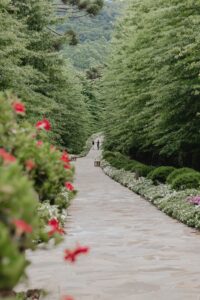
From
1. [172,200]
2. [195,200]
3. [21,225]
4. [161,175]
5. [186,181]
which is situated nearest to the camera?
[21,225]

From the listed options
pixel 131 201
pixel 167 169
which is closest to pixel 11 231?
pixel 131 201

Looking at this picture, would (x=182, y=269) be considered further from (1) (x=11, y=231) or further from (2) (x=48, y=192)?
(1) (x=11, y=231)

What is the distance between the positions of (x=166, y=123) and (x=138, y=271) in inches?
460

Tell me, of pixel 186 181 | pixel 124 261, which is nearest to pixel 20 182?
pixel 124 261

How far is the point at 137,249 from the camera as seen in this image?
10523mm

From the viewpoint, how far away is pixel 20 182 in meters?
2.05

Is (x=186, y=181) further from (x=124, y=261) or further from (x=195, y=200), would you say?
(x=124, y=261)

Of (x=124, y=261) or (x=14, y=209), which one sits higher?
(x=14, y=209)

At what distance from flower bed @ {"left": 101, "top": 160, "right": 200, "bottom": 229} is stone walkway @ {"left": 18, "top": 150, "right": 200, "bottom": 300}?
0.30 meters

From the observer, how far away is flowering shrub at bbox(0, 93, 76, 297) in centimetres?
183

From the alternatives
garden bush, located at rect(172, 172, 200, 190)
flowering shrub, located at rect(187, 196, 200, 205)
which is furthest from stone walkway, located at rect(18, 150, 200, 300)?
garden bush, located at rect(172, 172, 200, 190)

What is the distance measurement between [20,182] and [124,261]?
298 inches

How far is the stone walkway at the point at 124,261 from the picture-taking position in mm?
7426

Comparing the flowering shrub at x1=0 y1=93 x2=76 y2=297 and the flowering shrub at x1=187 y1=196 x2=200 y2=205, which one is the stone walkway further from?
the flowering shrub at x1=0 y1=93 x2=76 y2=297
